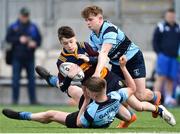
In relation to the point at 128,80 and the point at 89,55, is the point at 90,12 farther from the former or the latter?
the point at 128,80

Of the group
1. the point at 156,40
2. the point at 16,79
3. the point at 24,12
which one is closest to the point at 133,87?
the point at 156,40

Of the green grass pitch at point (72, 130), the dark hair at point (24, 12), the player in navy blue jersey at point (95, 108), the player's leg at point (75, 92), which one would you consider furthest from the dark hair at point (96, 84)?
the dark hair at point (24, 12)

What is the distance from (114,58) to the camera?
14.3 metres

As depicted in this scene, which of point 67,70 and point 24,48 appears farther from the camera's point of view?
point 24,48

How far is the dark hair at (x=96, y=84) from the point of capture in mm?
12906

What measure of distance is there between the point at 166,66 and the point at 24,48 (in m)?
3.27

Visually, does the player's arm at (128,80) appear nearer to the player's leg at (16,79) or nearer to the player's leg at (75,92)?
A: the player's leg at (75,92)

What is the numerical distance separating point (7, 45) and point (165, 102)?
13.2 feet

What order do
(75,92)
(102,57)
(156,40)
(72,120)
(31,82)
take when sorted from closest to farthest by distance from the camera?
(102,57) < (72,120) < (75,92) < (156,40) < (31,82)

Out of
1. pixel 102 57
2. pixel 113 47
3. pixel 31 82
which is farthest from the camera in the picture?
pixel 31 82

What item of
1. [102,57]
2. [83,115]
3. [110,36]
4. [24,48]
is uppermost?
[110,36]

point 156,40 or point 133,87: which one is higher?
point 133,87

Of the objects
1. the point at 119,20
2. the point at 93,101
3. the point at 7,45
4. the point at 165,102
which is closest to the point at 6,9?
the point at 7,45

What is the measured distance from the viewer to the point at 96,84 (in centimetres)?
1290
